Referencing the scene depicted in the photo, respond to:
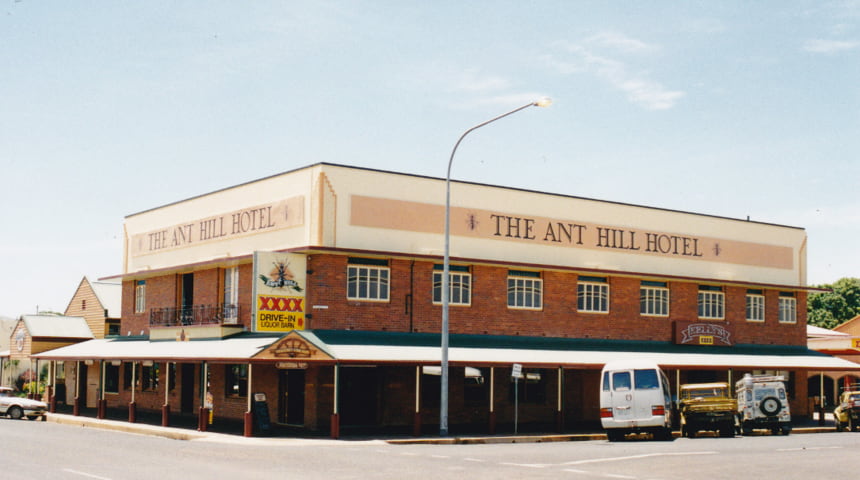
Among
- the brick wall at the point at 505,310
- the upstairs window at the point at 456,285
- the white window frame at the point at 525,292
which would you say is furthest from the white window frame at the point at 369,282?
the white window frame at the point at 525,292

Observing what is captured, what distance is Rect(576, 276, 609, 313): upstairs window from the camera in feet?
122

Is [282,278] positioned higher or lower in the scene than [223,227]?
lower

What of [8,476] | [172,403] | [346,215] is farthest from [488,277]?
[8,476]

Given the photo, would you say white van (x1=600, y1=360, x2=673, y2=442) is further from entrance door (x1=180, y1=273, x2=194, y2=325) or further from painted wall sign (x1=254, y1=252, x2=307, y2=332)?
entrance door (x1=180, y1=273, x2=194, y2=325)

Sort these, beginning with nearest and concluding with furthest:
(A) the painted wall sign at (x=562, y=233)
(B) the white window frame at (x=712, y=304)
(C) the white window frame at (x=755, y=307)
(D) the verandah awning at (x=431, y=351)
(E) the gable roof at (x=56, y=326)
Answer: (D) the verandah awning at (x=431, y=351)
(A) the painted wall sign at (x=562, y=233)
(B) the white window frame at (x=712, y=304)
(C) the white window frame at (x=755, y=307)
(E) the gable roof at (x=56, y=326)

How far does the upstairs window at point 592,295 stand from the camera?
37.3 m

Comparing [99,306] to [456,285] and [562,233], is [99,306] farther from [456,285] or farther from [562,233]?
[562,233]

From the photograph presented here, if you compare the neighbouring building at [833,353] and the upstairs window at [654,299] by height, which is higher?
the upstairs window at [654,299]

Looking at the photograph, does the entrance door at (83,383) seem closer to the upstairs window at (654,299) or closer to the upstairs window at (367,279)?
the upstairs window at (367,279)

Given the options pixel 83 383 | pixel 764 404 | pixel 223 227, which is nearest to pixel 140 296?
pixel 83 383

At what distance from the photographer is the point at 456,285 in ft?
111

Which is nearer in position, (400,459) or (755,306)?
(400,459)

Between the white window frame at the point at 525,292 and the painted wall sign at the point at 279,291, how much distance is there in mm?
8366

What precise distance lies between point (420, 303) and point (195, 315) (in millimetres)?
9373
